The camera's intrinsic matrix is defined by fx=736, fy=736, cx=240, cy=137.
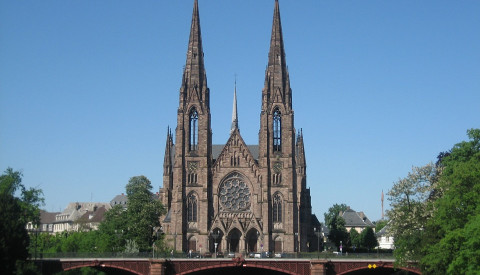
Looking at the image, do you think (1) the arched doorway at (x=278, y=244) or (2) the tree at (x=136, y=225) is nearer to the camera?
(1) the arched doorway at (x=278, y=244)

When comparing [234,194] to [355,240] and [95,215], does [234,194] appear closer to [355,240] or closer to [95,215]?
[355,240]

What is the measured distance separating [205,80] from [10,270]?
50947 mm

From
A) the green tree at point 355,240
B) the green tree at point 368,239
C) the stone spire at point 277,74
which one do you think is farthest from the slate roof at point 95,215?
the stone spire at point 277,74

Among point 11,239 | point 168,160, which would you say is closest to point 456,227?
point 11,239

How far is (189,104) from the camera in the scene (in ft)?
353

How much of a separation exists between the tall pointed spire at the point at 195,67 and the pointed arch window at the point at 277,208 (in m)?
17.2

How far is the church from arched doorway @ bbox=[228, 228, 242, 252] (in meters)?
0.14

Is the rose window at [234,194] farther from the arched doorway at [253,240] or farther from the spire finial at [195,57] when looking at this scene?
the spire finial at [195,57]

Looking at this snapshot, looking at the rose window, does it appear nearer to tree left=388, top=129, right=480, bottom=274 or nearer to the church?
the church

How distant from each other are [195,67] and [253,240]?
2676cm

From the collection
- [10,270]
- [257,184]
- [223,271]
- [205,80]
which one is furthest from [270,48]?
[10,270]

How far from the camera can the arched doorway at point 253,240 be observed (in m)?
105

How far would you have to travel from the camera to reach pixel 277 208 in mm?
105750

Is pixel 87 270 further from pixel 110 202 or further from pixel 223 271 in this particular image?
pixel 110 202
